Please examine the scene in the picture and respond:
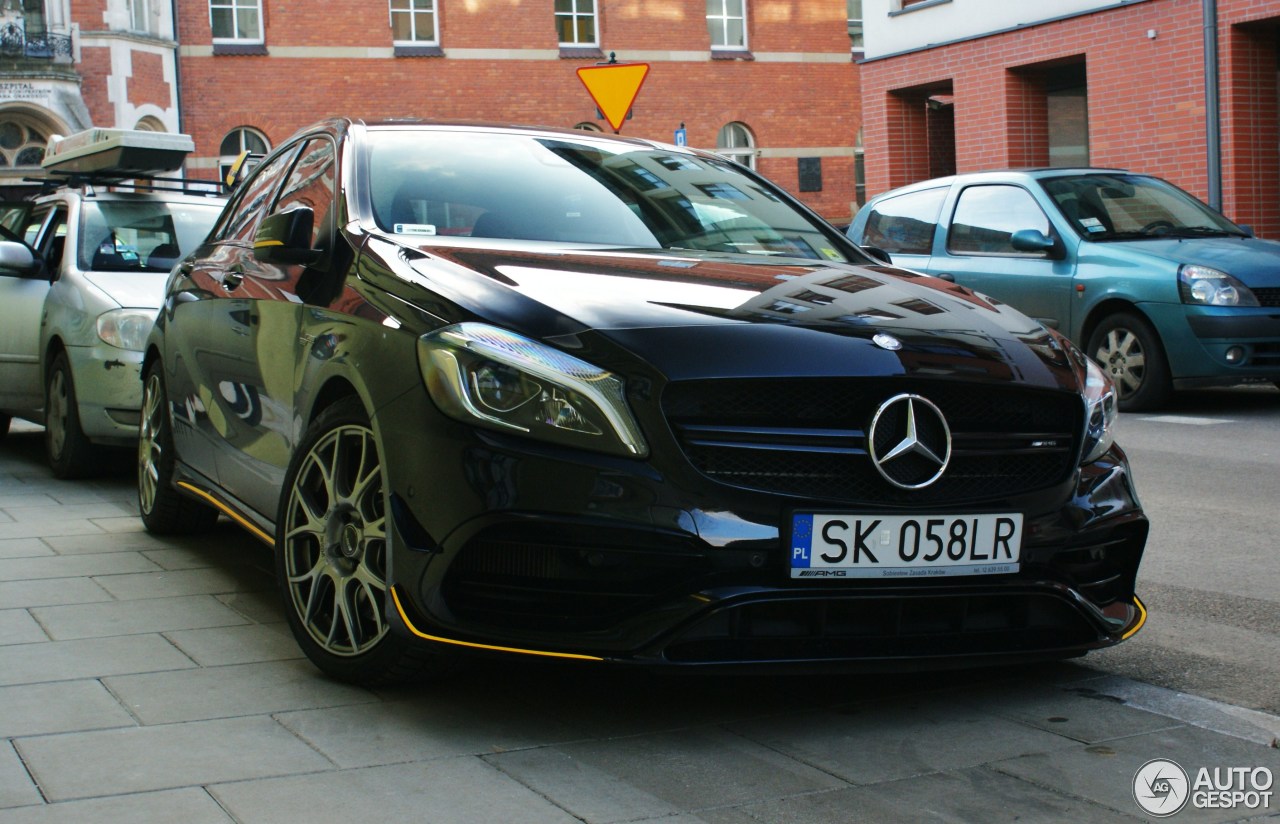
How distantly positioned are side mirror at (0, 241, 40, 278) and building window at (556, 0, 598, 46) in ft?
94.9

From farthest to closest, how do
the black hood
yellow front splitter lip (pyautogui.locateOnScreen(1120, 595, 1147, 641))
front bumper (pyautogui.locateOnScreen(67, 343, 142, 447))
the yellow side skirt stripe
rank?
front bumper (pyautogui.locateOnScreen(67, 343, 142, 447))
the yellow side skirt stripe
yellow front splitter lip (pyautogui.locateOnScreen(1120, 595, 1147, 641))
the black hood

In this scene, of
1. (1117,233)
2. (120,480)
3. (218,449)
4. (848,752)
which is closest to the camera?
(848,752)

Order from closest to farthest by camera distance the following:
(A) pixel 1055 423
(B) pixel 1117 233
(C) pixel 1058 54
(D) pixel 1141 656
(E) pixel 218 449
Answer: (A) pixel 1055 423 < (D) pixel 1141 656 < (E) pixel 218 449 < (B) pixel 1117 233 < (C) pixel 1058 54

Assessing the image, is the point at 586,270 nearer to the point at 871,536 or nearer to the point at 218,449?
the point at 871,536

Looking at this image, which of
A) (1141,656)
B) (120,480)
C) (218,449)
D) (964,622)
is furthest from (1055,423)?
(120,480)

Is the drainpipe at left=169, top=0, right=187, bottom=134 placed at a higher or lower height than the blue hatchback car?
higher

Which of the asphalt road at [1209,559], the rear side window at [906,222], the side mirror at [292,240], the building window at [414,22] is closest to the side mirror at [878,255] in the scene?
the asphalt road at [1209,559]

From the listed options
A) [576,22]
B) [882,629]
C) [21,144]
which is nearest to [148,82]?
[21,144]

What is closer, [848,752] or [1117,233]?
[848,752]

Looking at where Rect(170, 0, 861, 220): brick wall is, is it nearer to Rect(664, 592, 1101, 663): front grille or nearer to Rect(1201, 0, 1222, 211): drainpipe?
Rect(1201, 0, 1222, 211): drainpipe

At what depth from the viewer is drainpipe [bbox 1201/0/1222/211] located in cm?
1734

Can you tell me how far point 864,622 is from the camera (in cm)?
383

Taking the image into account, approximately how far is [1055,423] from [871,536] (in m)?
0.66

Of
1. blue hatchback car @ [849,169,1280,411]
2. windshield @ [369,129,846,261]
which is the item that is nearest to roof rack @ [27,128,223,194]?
blue hatchback car @ [849,169,1280,411]
